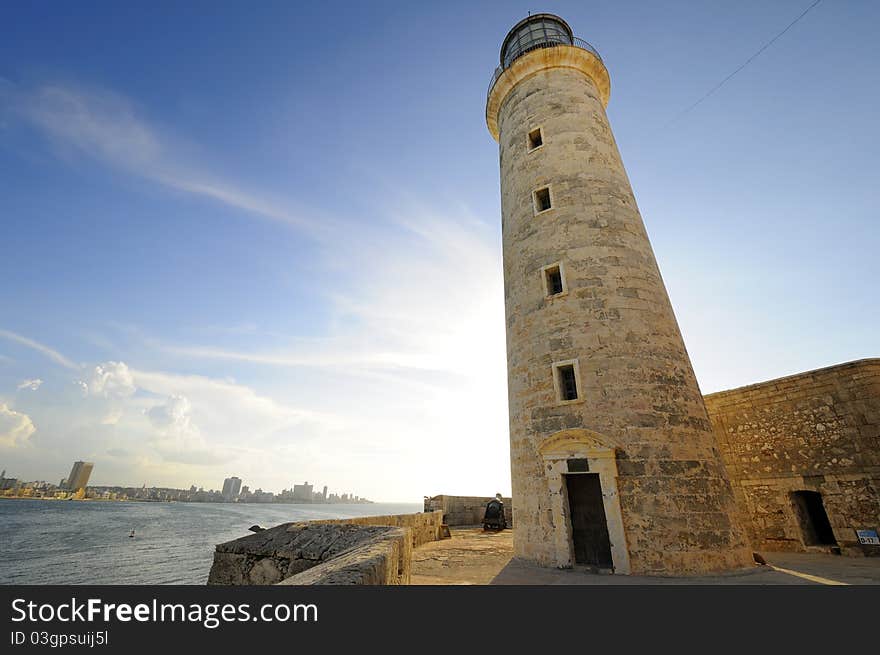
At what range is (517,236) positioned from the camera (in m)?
12.8

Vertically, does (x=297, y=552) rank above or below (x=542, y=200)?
below

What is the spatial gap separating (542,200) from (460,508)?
1675cm

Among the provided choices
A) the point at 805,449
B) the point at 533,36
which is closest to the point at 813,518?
the point at 805,449

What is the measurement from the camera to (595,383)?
9.55m

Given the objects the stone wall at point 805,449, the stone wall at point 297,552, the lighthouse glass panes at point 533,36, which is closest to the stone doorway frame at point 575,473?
the stone wall at point 297,552

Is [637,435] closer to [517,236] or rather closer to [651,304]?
[651,304]

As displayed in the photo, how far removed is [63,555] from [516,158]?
160ft

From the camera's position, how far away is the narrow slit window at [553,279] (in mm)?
11203

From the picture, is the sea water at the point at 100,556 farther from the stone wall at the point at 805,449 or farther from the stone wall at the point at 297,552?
the stone wall at the point at 805,449

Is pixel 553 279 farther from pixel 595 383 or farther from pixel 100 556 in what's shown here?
pixel 100 556

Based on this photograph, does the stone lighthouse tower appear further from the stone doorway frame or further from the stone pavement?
the stone pavement

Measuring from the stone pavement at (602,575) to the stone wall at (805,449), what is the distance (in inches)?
36.8

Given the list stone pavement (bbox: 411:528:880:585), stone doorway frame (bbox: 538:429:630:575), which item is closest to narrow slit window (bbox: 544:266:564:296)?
stone doorway frame (bbox: 538:429:630:575)
